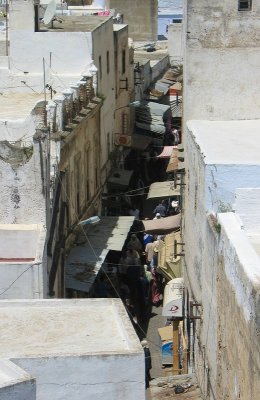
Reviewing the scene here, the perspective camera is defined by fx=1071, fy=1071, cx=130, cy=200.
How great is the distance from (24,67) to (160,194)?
5028mm

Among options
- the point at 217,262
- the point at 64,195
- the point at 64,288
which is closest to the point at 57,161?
the point at 64,195

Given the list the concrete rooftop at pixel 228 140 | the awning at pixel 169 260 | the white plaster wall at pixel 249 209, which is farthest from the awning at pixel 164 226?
the white plaster wall at pixel 249 209

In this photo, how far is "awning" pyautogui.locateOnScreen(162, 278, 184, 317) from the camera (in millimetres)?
22250

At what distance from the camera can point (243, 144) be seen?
62.7 ft

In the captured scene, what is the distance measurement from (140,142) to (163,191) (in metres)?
7.60

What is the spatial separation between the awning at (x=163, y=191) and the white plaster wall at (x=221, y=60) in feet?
21.9

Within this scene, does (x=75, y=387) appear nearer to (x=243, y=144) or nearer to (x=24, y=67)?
(x=243, y=144)

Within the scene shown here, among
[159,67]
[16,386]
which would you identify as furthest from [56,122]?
[159,67]

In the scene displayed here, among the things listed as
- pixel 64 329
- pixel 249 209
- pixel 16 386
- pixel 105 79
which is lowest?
pixel 105 79

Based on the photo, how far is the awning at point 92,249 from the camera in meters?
21.8

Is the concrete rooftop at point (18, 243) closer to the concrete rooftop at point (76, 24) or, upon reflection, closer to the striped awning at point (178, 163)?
the striped awning at point (178, 163)

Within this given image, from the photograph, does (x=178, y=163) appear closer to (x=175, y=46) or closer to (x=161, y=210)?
(x=161, y=210)

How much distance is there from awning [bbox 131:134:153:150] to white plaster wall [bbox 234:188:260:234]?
1983 centimetres

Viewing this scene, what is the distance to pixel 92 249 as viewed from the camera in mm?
23266
